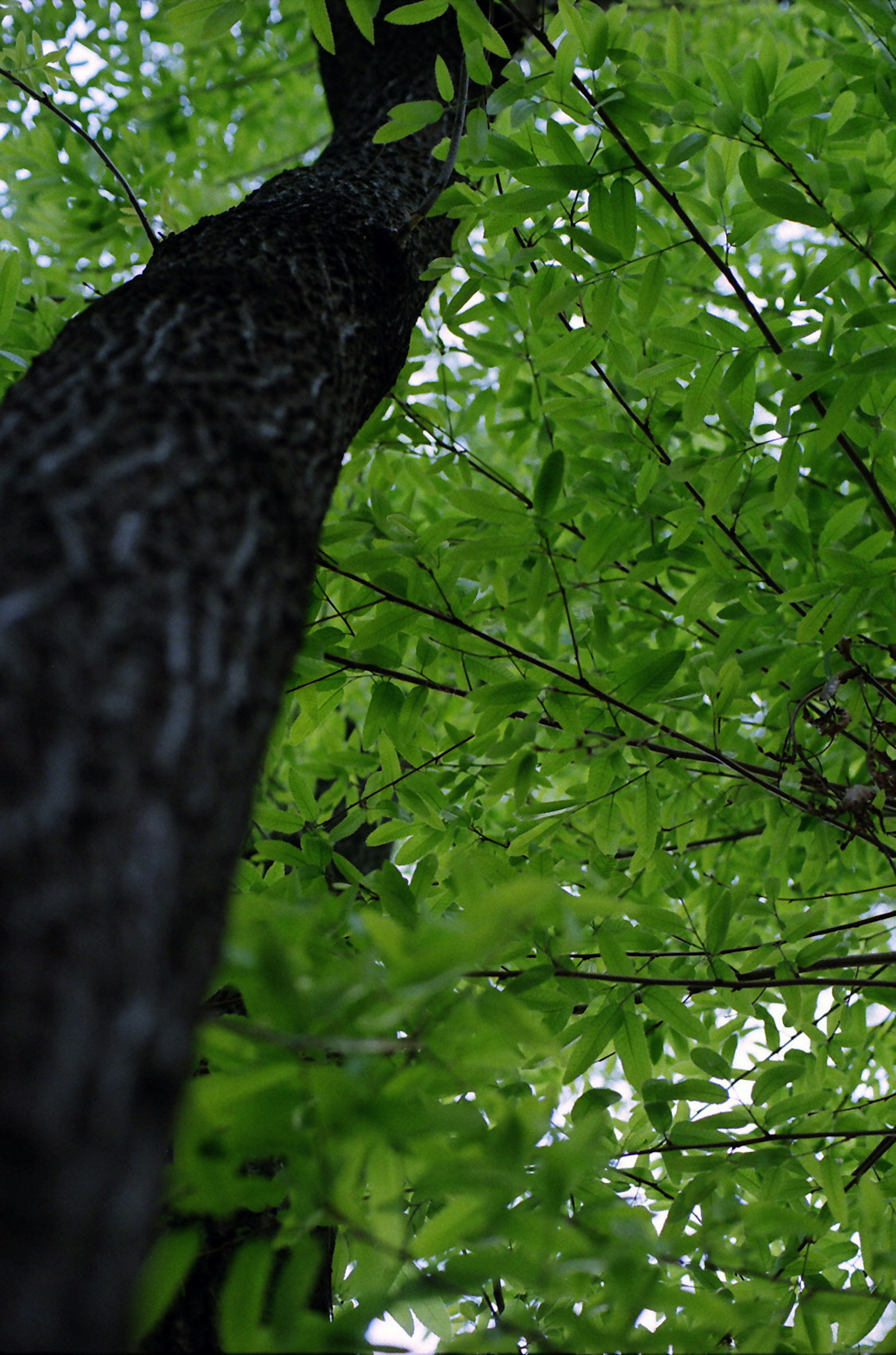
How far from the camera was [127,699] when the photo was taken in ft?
2.67

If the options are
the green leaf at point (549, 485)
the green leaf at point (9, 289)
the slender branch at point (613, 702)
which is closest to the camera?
the green leaf at point (549, 485)

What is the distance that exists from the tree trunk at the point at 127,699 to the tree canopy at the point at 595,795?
0.42ft

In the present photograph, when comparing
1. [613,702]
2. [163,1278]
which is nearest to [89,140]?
[613,702]

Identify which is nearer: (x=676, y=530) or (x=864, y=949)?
(x=676, y=530)

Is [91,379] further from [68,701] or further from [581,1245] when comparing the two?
[581,1245]

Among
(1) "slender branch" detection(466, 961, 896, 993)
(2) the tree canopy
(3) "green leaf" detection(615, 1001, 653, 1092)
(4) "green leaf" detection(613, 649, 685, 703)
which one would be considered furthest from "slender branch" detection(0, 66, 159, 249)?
(3) "green leaf" detection(615, 1001, 653, 1092)

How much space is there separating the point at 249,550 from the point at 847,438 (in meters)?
1.74

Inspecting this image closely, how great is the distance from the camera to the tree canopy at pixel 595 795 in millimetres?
932

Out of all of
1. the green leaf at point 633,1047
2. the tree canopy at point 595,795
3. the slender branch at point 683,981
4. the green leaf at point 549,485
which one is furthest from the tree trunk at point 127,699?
the green leaf at point 633,1047

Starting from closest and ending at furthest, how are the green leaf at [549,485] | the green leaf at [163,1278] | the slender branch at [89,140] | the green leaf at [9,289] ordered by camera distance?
the green leaf at [163,1278], the green leaf at [549,485], the green leaf at [9,289], the slender branch at [89,140]

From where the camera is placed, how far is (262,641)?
1.01 metres

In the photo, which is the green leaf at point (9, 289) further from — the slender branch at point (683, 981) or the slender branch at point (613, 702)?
the slender branch at point (683, 981)

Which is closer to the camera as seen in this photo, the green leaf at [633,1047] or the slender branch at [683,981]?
the slender branch at [683,981]

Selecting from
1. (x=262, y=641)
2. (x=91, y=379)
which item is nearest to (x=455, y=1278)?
(x=262, y=641)
